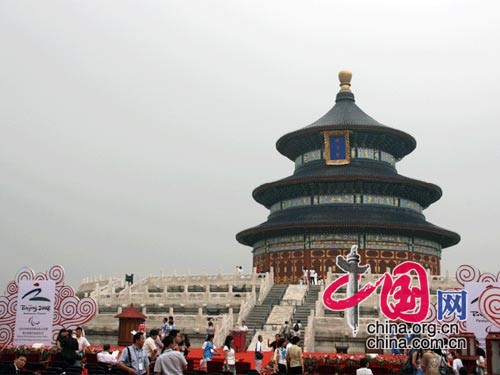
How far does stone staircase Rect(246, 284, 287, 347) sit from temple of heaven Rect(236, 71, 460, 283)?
12.3 m

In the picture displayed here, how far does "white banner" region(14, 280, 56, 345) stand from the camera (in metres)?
25.1

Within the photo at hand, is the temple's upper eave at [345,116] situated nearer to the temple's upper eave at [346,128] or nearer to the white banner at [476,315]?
the temple's upper eave at [346,128]

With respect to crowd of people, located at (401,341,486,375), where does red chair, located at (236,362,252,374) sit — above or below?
below

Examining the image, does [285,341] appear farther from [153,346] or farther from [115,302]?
Result: [115,302]

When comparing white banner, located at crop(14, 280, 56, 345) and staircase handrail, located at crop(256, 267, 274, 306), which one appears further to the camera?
staircase handrail, located at crop(256, 267, 274, 306)

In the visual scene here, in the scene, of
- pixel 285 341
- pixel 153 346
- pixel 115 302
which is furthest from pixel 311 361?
pixel 115 302

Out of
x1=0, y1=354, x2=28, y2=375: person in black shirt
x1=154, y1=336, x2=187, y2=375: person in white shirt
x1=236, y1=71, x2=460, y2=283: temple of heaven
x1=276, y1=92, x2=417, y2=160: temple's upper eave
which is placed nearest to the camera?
x1=154, y1=336, x2=187, y2=375: person in white shirt

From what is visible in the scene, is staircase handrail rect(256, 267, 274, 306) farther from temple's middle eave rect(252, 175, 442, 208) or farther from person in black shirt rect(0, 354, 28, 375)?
person in black shirt rect(0, 354, 28, 375)

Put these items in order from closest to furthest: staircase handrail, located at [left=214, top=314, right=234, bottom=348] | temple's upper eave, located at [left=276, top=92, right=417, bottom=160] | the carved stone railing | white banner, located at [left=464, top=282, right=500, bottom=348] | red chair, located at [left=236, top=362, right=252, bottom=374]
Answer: red chair, located at [left=236, top=362, right=252, bottom=374] → white banner, located at [left=464, top=282, right=500, bottom=348] → staircase handrail, located at [left=214, top=314, right=234, bottom=348] → the carved stone railing → temple's upper eave, located at [left=276, top=92, right=417, bottom=160]

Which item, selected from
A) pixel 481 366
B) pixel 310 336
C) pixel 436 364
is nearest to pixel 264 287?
pixel 310 336

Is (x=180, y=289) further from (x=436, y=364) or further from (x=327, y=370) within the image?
(x=436, y=364)

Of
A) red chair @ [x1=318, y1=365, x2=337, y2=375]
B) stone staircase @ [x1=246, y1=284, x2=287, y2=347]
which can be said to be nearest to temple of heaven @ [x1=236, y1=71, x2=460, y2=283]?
stone staircase @ [x1=246, y1=284, x2=287, y2=347]

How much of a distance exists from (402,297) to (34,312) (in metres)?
13.3

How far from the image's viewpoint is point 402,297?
21688mm
